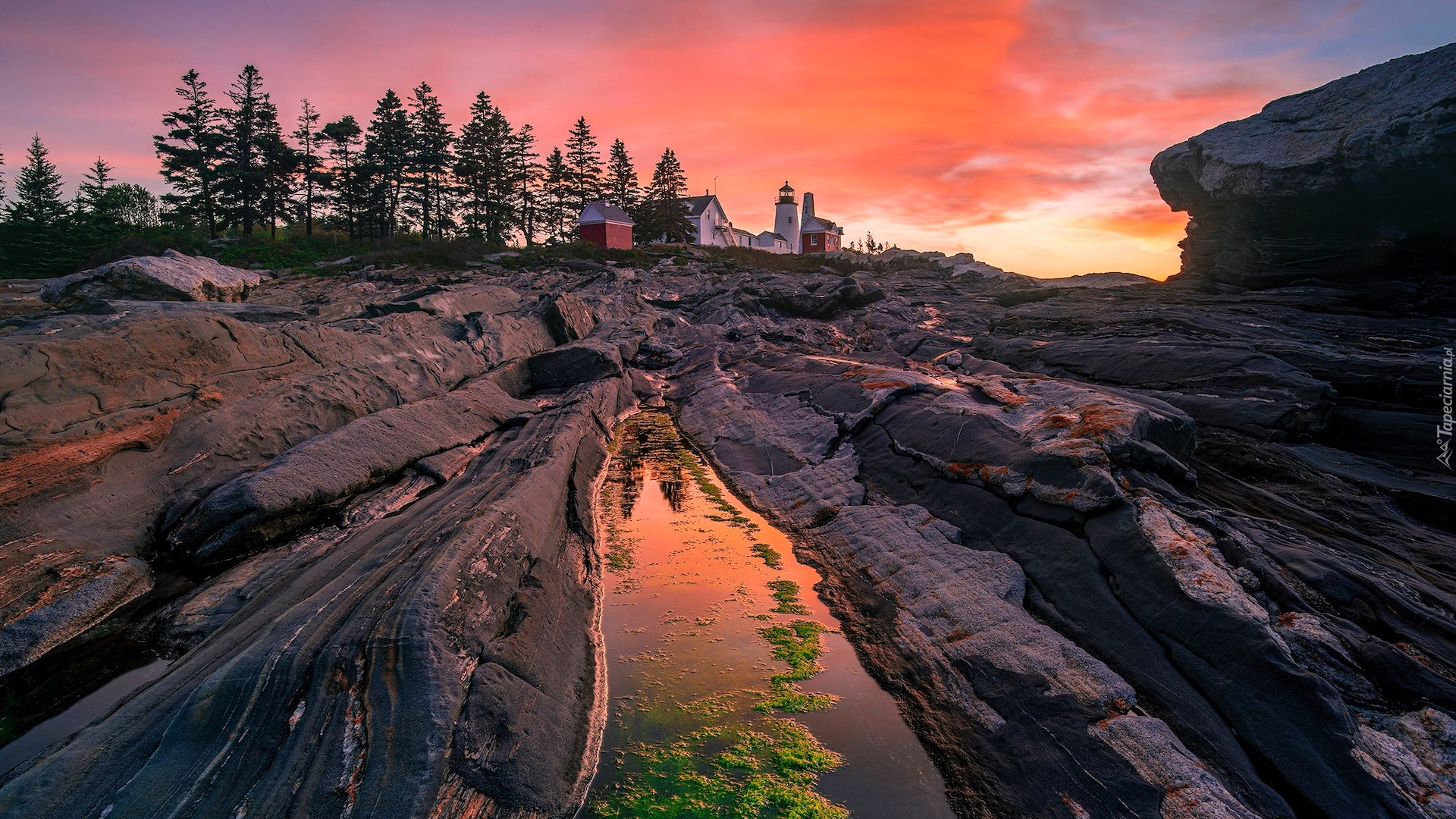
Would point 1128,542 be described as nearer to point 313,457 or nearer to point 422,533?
point 422,533

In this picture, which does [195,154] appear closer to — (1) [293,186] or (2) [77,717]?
(1) [293,186]

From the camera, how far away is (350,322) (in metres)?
18.1

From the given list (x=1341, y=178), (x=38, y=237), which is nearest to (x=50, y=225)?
(x=38, y=237)

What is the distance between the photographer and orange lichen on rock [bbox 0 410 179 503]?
8.57 meters

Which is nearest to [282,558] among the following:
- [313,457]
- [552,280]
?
[313,457]

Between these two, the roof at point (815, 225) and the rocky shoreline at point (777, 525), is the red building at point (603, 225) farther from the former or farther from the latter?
the rocky shoreline at point (777, 525)

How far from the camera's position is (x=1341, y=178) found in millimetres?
21047

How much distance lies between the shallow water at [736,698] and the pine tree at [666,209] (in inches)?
2828

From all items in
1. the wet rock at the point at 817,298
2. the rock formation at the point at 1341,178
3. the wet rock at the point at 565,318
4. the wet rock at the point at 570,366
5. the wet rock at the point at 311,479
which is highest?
the rock formation at the point at 1341,178

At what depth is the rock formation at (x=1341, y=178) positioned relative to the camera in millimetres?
19266

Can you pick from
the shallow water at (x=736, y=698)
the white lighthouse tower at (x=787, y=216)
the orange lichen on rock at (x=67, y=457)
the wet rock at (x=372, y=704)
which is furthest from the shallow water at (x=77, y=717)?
the white lighthouse tower at (x=787, y=216)

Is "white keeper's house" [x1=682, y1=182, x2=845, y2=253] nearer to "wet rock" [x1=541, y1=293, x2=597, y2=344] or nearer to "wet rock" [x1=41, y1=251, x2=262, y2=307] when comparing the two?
"wet rock" [x1=541, y1=293, x2=597, y2=344]

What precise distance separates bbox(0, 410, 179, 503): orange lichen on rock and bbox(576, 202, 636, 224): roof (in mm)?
60789

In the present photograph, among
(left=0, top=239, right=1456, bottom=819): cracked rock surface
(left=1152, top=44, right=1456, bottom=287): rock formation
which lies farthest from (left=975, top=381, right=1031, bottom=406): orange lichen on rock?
(left=1152, top=44, right=1456, bottom=287): rock formation
